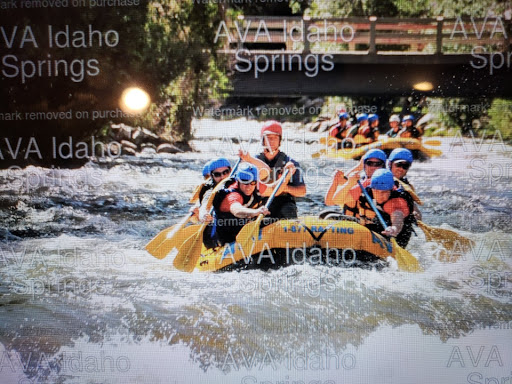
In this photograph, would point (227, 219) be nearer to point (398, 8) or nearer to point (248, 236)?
point (248, 236)

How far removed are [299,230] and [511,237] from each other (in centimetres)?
87

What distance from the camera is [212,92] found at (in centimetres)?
216

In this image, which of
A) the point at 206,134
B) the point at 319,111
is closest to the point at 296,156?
the point at 319,111

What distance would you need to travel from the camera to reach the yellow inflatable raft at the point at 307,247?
2121 mm

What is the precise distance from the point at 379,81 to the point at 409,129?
231 mm

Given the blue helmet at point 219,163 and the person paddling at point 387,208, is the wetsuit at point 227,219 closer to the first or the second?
the blue helmet at point 219,163

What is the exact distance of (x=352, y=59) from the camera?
2.15 meters

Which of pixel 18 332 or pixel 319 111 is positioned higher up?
pixel 319 111

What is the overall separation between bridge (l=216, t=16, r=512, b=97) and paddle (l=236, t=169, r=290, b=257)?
0.39 m

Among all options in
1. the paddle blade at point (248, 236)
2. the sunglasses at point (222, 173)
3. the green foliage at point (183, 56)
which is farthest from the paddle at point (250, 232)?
the green foliage at point (183, 56)

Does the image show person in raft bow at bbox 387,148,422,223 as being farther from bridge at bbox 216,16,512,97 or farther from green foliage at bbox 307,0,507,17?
green foliage at bbox 307,0,507,17

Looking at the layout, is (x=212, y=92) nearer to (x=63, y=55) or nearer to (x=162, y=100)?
(x=162, y=100)

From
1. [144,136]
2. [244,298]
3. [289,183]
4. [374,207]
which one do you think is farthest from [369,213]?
[144,136]

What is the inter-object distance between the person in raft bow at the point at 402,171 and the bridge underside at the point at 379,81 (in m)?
0.25
